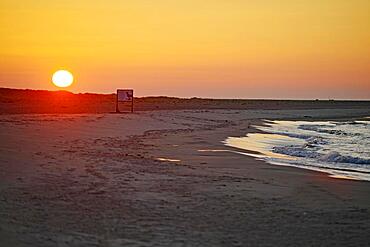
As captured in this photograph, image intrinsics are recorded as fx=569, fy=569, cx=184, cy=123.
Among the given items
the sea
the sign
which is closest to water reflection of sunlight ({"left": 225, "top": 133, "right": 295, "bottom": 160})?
the sea

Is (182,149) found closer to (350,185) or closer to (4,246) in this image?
(350,185)

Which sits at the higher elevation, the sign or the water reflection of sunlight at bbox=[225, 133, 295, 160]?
the sign

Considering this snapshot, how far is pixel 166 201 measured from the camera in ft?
29.7

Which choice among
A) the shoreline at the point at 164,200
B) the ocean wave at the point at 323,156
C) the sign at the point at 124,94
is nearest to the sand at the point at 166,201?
the shoreline at the point at 164,200

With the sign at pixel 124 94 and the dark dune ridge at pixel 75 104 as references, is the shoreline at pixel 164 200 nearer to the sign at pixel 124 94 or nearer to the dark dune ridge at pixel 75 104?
the dark dune ridge at pixel 75 104

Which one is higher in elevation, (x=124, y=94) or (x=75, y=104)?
(x=124, y=94)

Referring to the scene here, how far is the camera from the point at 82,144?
57.0 feet

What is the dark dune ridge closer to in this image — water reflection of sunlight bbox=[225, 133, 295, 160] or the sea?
water reflection of sunlight bbox=[225, 133, 295, 160]

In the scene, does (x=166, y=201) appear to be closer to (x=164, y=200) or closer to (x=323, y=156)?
(x=164, y=200)

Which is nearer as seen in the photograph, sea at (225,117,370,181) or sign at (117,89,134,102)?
sea at (225,117,370,181)

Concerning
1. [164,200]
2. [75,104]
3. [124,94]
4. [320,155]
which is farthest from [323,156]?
[75,104]

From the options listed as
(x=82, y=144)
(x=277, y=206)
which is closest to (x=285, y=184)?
(x=277, y=206)

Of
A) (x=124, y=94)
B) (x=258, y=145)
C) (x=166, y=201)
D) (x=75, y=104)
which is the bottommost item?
(x=166, y=201)

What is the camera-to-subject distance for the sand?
23.1ft
